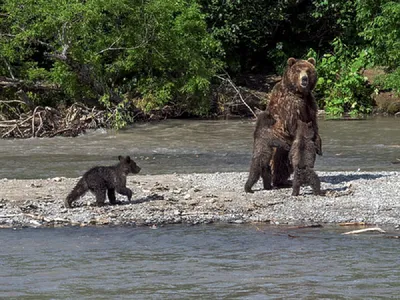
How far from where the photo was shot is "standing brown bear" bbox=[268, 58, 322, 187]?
12.1m

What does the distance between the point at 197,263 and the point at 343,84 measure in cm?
1872

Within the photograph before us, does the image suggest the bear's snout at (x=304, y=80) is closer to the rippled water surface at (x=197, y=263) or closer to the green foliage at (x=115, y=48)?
the rippled water surface at (x=197, y=263)

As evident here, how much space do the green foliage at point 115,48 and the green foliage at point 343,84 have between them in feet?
12.3

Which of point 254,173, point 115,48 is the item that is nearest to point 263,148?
point 254,173

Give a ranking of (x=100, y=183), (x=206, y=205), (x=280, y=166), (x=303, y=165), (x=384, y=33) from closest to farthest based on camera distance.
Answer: (x=100, y=183)
(x=206, y=205)
(x=303, y=165)
(x=280, y=166)
(x=384, y=33)

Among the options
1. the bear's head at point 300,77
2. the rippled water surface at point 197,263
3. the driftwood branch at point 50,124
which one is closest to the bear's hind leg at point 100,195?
the rippled water surface at point 197,263

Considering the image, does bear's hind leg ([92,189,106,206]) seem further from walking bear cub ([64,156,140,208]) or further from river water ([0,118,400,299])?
river water ([0,118,400,299])

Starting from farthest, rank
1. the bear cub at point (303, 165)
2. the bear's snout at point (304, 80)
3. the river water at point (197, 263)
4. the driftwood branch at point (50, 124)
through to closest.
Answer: the driftwood branch at point (50, 124)
the bear's snout at point (304, 80)
the bear cub at point (303, 165)
the river water at point (197, 263)

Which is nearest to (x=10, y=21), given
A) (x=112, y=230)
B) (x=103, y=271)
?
(x=112, y=230)

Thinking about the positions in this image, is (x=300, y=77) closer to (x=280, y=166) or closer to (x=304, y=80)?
(x=304, y=80)

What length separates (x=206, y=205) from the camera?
11.5 metres

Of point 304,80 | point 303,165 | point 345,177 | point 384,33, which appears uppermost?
point 384,33

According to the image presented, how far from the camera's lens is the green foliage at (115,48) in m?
22.9

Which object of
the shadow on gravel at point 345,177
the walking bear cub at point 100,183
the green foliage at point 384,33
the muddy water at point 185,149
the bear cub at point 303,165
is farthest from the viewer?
the green foliage at point 384,33
